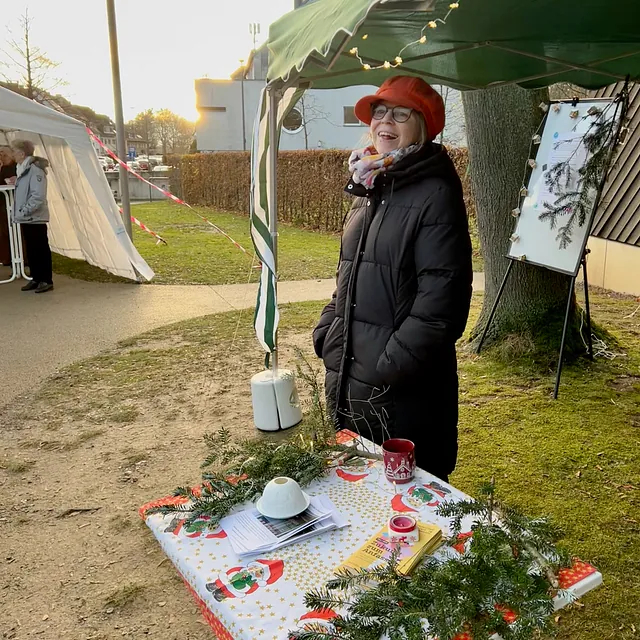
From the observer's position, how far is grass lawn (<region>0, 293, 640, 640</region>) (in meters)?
2.53

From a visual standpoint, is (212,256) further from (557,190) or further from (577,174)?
(577,174)

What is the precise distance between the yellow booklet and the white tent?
6.49 meters

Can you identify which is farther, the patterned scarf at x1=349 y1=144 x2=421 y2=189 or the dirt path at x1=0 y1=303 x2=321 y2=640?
the dirt path at x1=0 y1=303 x2=321 y2=640

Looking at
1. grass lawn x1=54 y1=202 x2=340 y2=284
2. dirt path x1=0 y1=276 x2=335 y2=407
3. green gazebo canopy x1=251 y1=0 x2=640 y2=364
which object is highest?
green gazebo canopy x1=251 y1=0 x2=640 y2=364

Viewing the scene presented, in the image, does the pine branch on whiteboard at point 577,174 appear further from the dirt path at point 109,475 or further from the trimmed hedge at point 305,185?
the trimmed hedge at point 305,185

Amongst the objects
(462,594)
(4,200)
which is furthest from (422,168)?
(4,200)

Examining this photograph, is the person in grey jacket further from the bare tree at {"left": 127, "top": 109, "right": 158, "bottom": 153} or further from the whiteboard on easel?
the bare tree at {"left": 127, "top": 109, "right": 158, "bottom": 153}

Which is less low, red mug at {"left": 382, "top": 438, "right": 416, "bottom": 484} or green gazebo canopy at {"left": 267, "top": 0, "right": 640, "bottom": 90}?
green gazebo canopy at {"left": 267, "top": 0, "right": 640, "bottom": 90}

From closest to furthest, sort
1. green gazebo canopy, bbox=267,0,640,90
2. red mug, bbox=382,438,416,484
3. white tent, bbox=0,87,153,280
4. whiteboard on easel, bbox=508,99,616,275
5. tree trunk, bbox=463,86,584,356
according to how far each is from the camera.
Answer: red mug, bbox=382,438,416,484 → green gazebo canopy, bbox=267,0,640,90 → whiteboard on easel, bbox=508,99,616,275 → tree trunk, bbox=463,86,584,356 → white tent, bbox=0,87,153,280

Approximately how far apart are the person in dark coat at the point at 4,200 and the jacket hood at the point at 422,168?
754cm

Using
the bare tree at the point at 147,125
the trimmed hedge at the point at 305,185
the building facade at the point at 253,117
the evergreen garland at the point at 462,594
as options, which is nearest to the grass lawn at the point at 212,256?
the trimmed hedge at the point at 305,185

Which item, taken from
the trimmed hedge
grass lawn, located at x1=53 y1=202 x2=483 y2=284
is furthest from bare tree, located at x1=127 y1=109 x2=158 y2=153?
grass lawn, located at x1=53 y1=202 x2=483 y2=284

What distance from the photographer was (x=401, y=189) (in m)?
2.26

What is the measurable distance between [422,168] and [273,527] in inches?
51.6
